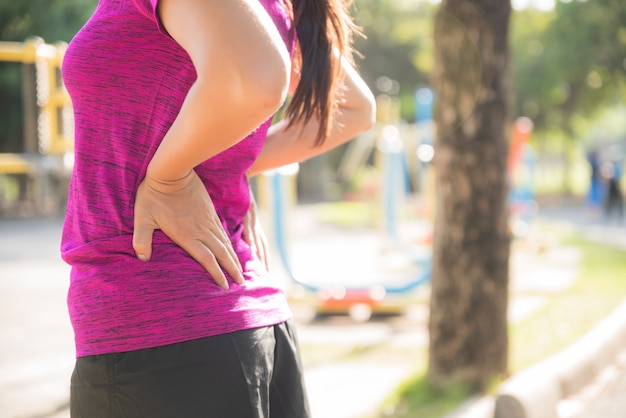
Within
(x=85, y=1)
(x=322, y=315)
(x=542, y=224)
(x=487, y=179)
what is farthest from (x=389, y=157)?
(x=85, y=1)

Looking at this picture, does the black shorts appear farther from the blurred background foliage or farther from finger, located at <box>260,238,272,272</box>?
the blurred background foliage

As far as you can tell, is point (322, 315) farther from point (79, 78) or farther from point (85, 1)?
point (85, 1)

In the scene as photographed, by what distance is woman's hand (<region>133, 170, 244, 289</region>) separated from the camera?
1290 millimetres

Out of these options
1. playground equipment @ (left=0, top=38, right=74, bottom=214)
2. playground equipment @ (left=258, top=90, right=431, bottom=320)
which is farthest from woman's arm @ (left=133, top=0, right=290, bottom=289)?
playground equipment @ (left=258, top=90, right=431, bottom=320)

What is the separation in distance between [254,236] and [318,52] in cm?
35

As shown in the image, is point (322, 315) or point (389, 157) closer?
point (322, 315)

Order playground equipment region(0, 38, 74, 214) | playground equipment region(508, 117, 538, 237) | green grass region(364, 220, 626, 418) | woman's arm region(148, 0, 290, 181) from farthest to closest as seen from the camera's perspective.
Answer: playground equipment region(508, 117, 538, 237) < playground equipment region(0, 38, 74, 214) < green grass region(364, 220, 626, 418) < woman's arm region(148, 0, 290, 181)

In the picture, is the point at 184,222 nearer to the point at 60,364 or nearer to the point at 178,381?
the point at 178,381

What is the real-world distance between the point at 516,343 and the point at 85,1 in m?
17.9

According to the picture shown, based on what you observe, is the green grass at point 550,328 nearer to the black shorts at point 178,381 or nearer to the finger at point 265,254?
the finger at point 265,254

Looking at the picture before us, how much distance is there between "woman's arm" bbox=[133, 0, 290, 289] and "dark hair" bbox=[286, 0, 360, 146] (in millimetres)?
292

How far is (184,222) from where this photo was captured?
1315 millimetres

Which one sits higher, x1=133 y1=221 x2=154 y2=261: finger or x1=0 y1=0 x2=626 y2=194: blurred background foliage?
x1=0 y1=0 x2=626 y2=194: blurred background foliage

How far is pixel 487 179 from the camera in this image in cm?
455
